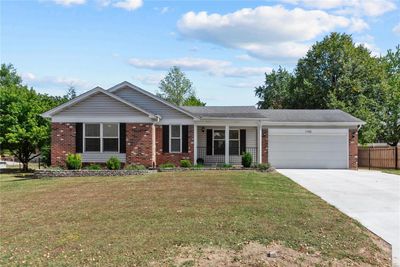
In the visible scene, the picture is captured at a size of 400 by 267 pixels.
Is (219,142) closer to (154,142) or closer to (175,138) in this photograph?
(175,138)

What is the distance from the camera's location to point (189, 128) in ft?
74.8

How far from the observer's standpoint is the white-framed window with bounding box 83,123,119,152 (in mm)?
21359

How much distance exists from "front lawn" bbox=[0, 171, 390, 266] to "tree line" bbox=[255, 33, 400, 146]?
26.5 meters

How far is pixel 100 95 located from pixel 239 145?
8.41 meters

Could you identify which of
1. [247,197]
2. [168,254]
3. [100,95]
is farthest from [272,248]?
[100,95]

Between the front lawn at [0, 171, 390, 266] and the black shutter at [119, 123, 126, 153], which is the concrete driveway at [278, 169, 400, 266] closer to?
the front lawn at [0, 171, 390, 266]

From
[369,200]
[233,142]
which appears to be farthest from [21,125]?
[369,200]

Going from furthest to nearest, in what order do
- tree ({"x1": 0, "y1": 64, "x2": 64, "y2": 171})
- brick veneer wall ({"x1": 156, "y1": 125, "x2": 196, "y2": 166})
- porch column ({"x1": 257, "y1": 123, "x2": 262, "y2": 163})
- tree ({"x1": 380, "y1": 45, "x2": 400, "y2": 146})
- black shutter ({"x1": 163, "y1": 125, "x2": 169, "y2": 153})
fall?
tree ({"x1": 380, "y1": 45, "x2": 400, "y2": 146}) → tree ({"x1": 0, "y1": 64, "x2": 64, "y2": 171}) → porch column ({"x1": 257, "y1": 123, "x2": 262, "y2": 163}) → black shutter ({"x1": 163, "y1": 125, "x2": 169, "y2": 153}) → brick veneer wall ({"x1": 156, "y1": 125, "x2": 196, "y2": 166})

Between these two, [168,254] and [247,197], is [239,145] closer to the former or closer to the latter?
[247,197]

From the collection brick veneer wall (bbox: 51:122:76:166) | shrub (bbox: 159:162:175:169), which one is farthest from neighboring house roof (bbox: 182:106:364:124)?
brick veneer wall (bbox: 51:122:76:166)

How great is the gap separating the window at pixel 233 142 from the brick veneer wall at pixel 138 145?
5.52 metres

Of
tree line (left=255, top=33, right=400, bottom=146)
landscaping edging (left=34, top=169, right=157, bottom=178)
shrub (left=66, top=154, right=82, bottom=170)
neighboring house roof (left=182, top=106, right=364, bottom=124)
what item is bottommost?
landscaping edging (left=34, top=169, right=157, bottom=178)

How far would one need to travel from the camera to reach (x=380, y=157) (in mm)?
26938

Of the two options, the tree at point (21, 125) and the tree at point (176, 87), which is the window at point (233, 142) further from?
the tree at point (176, 87)
